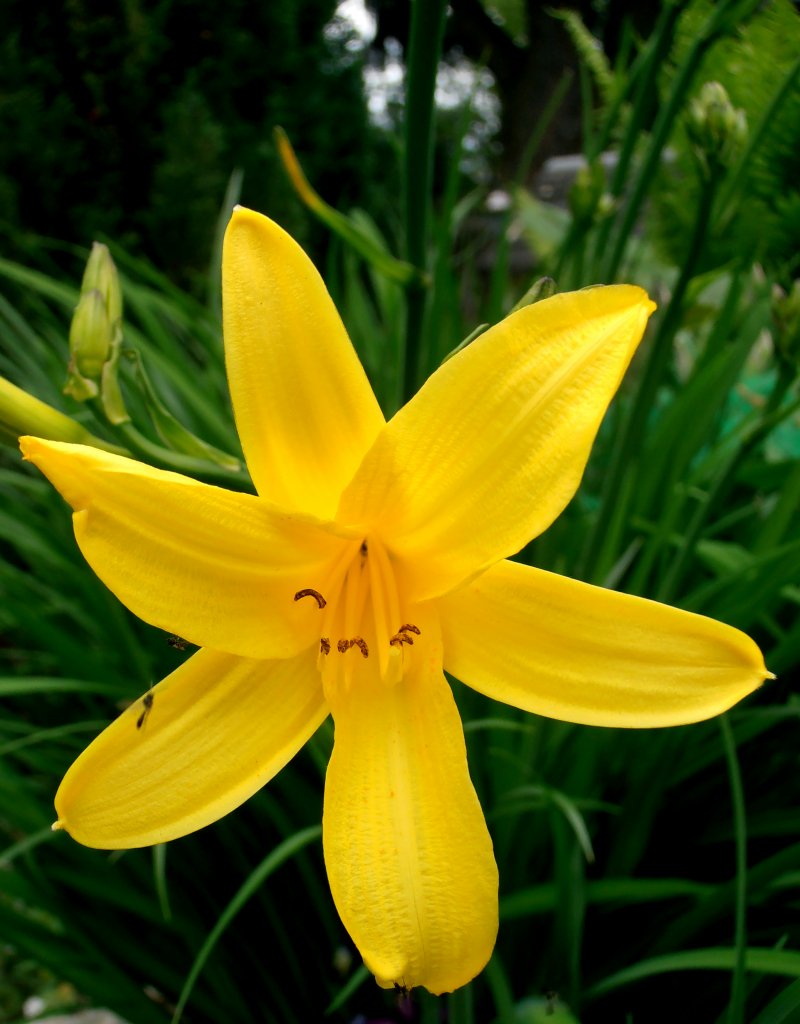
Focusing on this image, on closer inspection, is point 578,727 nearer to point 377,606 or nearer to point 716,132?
point 377,606

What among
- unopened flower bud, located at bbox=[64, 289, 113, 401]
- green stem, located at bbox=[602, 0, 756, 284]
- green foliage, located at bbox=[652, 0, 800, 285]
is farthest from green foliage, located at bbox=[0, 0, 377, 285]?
unopened flower bud, located at bbox=[64, 289, 113, 401]

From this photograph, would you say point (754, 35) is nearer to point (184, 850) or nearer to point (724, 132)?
point (724, 132)

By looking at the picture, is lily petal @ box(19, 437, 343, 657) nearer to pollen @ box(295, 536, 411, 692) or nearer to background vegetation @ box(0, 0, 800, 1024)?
pollen @ box(295, 536, 411, 692)

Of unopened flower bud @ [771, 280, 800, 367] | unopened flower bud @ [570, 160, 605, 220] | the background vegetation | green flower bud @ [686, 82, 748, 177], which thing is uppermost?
green flower bud @ [686, 82, 748, 177]

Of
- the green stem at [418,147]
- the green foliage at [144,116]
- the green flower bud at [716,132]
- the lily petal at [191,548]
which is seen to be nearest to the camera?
the lily petal at [191,548]

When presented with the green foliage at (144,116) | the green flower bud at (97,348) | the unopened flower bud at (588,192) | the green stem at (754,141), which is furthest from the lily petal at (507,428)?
the green foliage at (144,116)

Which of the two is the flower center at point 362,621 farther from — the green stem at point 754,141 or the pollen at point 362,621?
the green stem at point 754,141

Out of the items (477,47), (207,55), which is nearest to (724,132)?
(207,55)
